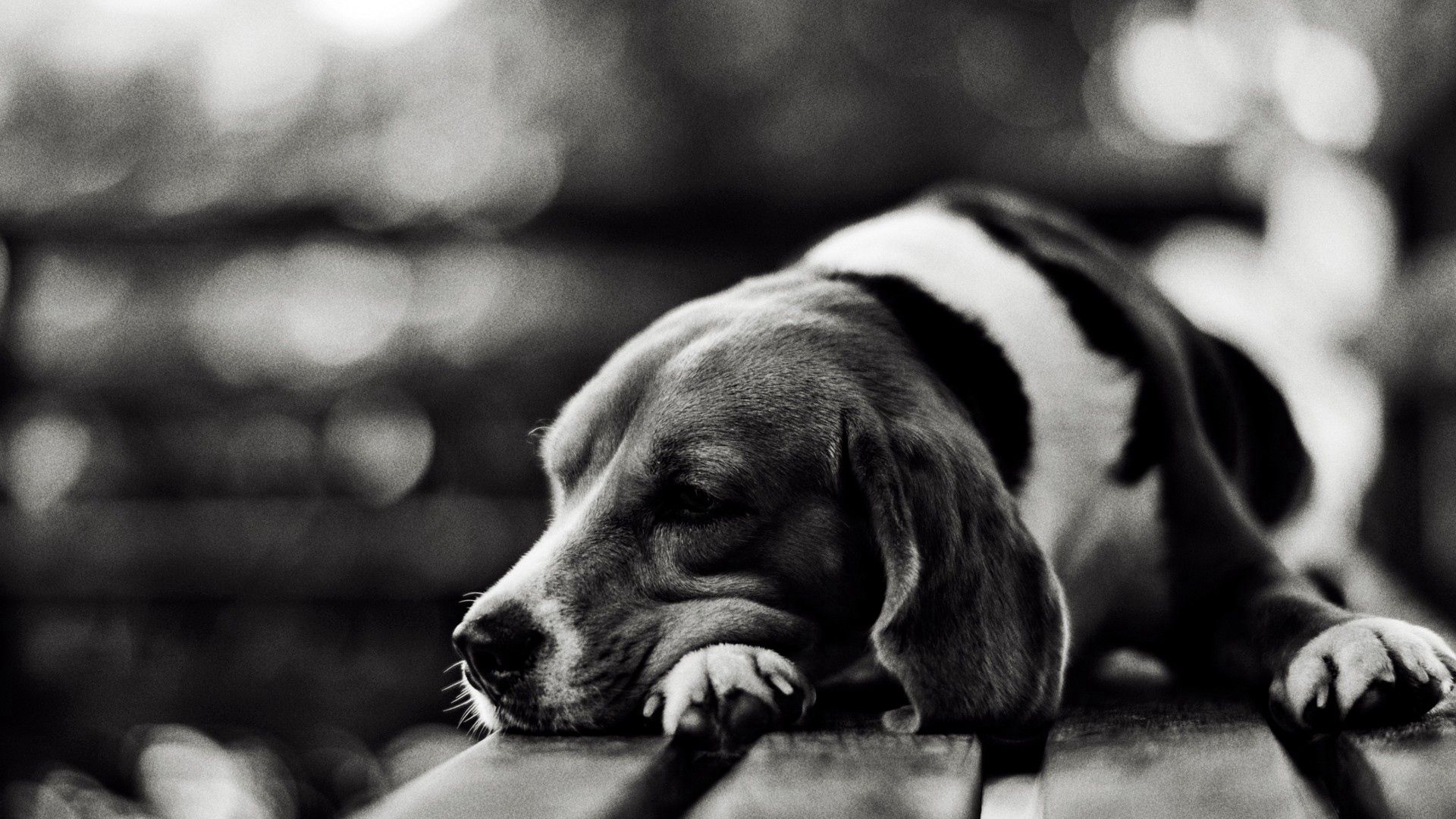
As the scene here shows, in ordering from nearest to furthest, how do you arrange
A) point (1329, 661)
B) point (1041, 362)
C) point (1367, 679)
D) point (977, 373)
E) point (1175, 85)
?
point (1367, 679)
point (1329, 661)
point (977, 373)
point (1041, 362)
point (1175, 85)

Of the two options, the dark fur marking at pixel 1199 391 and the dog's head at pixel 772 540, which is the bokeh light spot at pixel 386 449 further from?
the dog's head at pixel 772 540

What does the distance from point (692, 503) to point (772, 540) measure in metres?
0.14

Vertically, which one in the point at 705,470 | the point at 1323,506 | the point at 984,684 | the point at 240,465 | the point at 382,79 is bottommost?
the point at 240,465

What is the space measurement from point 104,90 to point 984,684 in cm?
866

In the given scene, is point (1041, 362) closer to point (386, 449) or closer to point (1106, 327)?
point (1106, 327)

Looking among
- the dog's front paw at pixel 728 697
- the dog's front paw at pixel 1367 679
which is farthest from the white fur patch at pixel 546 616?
the dog's front paw at pixel 1367 679

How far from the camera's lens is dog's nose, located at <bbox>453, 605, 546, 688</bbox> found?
2.09 metres

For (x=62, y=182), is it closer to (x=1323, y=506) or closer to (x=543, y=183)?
(x=543, y=183)

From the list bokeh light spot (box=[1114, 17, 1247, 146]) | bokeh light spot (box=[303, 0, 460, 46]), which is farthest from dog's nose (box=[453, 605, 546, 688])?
bokeh light spot (box=[303, 0, 460, 46])

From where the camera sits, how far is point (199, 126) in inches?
356

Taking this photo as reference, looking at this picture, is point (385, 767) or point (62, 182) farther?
point (62, 182)

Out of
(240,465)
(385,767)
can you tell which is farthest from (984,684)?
(240,465)

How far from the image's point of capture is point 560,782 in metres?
1.54

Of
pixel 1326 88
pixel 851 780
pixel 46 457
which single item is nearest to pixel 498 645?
pixel 851 780
